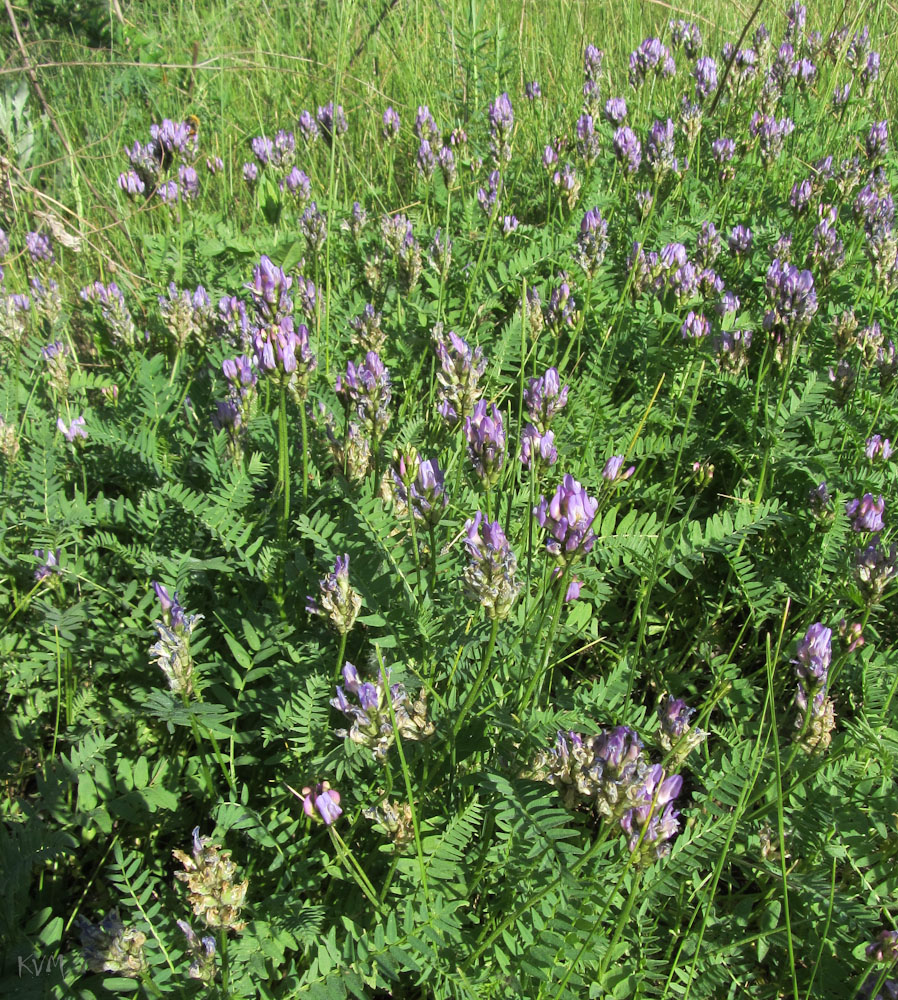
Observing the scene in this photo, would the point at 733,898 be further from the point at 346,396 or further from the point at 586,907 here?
the point at 346,396

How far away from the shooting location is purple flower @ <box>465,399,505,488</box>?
63.4 inches

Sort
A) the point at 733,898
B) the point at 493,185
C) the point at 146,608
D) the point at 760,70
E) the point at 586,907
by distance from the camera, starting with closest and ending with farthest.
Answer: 1. the point at 586,907
2. the point at 733,898
3. the point at 146,608
4. the point at 493,185
5. the point at 760,70

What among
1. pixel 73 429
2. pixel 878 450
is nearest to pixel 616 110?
pixel 878 450

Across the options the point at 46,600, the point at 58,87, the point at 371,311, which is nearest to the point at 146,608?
the point at 46,600

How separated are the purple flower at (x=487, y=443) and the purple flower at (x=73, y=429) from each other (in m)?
1.50

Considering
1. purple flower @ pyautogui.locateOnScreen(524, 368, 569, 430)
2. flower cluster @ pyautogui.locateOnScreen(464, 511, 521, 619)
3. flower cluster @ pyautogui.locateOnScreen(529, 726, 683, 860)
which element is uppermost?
purple flower @ pyautogui.locateOnScreen(524, 368, 569, 430)

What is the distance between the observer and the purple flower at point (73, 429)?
2.53 m

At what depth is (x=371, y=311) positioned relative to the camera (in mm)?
2611

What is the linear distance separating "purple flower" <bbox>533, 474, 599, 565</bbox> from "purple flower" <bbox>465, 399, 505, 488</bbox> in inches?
7.9

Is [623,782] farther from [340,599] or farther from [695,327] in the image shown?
[695,327]

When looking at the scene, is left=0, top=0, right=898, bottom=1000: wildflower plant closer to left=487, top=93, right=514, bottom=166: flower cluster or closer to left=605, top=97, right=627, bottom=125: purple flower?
left=487, top=93, right=514, bottom=166: flower cluster

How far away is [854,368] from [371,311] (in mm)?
1664

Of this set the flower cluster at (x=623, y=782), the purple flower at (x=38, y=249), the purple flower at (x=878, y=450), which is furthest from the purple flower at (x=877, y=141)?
the purple flower at (x=38, y=249)

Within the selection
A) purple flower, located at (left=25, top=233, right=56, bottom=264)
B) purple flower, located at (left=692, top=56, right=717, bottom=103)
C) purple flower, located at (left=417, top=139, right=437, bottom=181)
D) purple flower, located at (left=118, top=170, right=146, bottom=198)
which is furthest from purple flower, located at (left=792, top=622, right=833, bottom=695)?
purple flower, located at (left=692, top=56, right=717, bottom=103)
